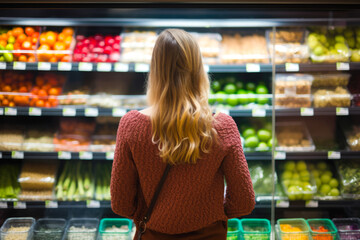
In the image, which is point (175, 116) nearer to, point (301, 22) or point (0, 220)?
point (301, 22)

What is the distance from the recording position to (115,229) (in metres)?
2.91

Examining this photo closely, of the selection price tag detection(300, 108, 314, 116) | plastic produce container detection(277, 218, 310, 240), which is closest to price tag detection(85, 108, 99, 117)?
price tag detection(300, 108, 314, 116)

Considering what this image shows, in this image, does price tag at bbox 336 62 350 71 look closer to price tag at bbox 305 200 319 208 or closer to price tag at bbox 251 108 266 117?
price tag at bbox 251 108 266 117

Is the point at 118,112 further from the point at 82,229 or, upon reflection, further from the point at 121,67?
the point at 82,229

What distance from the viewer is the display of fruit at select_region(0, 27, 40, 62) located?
2.85 metres

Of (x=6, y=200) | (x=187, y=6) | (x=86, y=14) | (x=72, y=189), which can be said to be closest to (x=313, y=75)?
(x=187, y=6)

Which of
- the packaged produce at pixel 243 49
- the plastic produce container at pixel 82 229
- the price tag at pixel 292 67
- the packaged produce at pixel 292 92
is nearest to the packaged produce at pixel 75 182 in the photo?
the plastic produce container at pixel 82 229

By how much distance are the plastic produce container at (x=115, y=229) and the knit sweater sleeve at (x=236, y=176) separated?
1.41 meters

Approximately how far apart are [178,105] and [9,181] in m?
2.21

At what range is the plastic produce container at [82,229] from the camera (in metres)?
2.90

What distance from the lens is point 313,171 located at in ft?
10.0

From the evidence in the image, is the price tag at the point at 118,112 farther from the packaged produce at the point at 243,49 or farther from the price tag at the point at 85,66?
the packaged produce at the point at 243,49

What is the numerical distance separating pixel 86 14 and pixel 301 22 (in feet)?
5.31

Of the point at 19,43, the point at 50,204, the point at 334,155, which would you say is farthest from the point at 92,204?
the point at 334,155
